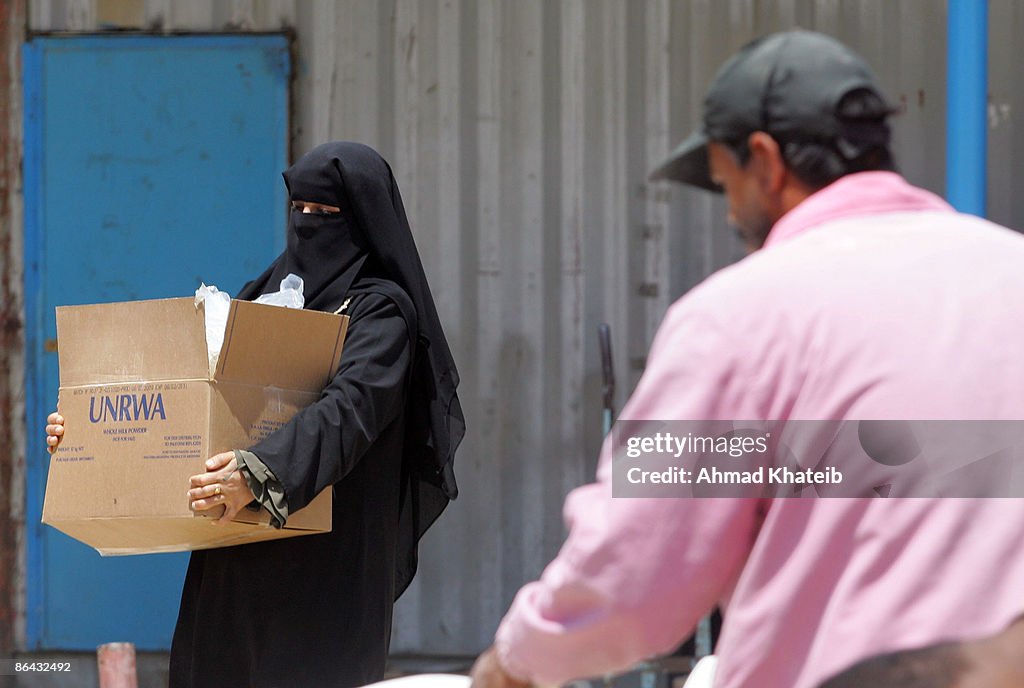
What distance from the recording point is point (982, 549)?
1.26 metres

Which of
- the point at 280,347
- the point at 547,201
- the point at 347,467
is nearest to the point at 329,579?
the point at 347,467

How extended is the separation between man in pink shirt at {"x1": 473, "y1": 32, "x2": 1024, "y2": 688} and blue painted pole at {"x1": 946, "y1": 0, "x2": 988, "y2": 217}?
168 cm

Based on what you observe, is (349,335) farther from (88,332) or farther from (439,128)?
(439,128)

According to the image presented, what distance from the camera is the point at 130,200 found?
494 centimetres

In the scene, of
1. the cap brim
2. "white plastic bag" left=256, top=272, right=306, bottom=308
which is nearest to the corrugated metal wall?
"white plastic bag" left=256, top=272, right=306, bottom=308

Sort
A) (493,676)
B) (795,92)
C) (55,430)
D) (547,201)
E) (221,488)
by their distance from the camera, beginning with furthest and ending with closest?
(547,201), (55,430), (221,488), (493,676), (795,92)

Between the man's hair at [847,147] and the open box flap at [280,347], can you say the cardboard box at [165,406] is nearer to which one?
the open box flap at [280,347]

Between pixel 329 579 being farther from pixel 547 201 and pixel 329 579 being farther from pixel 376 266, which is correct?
pixel 547 201

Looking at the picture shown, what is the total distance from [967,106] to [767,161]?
1801mm

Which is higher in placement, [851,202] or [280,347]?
[851,202]

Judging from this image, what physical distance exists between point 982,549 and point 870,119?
45 centimetres

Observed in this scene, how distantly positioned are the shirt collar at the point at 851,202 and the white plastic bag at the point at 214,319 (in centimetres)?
141

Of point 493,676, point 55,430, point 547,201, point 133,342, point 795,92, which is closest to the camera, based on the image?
point 795,92

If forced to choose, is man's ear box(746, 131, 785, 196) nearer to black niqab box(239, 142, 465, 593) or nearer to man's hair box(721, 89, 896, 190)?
man's hair box(721, 89, 896, 190)
